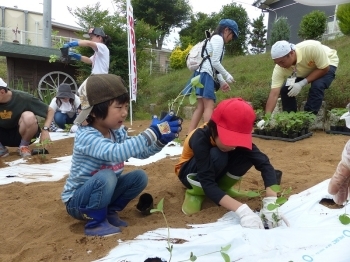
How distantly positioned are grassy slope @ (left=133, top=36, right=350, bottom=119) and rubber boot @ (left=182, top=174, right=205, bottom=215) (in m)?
3.19

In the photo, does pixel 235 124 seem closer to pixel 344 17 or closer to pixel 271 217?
pixel 271 217

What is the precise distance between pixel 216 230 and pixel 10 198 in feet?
4.58

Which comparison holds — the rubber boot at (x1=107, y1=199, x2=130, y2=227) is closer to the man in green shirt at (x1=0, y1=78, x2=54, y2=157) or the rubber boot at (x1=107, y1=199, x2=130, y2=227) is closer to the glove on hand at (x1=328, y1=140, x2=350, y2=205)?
the glove on hand at (x1=328, y1=140, x2=350, y2=205)

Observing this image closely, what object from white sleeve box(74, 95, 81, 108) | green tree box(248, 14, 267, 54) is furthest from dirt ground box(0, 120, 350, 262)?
green tree box(248, 14, 267, 54)

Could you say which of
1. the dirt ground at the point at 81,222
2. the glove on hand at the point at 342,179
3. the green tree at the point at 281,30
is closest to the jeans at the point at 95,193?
the dirt ground at the point at 81,222

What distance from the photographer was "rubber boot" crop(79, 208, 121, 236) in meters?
1.70

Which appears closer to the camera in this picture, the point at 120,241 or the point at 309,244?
the point at 309,244

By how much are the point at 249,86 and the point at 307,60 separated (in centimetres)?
244

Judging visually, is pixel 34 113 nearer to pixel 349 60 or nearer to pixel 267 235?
pixel 267 235

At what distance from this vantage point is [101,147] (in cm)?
160

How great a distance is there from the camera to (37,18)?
1043 inches

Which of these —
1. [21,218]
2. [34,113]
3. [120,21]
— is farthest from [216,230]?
[120,21]

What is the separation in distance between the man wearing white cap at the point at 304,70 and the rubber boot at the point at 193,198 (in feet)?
7.45

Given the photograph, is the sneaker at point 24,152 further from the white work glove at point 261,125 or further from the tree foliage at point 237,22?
the tree foliage at point 237,22
